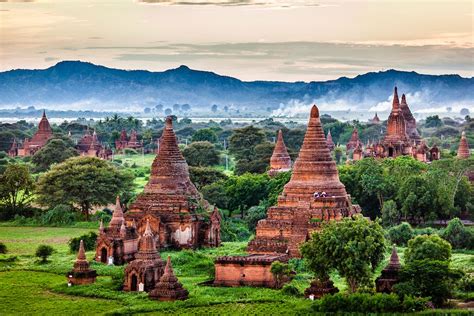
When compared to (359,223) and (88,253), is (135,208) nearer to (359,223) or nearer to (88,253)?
(88,253)

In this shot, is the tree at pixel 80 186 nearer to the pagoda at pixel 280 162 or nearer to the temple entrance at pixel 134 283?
the pagoda at pixel 280 162

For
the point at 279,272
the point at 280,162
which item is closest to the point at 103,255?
the point at 279,272

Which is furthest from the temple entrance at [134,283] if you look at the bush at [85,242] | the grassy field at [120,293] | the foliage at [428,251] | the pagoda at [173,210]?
the bush at [85,242]

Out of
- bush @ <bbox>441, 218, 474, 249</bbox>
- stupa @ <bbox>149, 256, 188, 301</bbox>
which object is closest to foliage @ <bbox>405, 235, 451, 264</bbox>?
stupa @ <bbox>149, 256, 188, 301</bbox>

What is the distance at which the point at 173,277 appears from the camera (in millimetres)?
37688

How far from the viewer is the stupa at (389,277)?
36625 millimetres

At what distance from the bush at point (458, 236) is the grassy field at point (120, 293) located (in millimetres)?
1903

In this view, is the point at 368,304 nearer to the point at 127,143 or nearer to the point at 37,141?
the point at 37,141

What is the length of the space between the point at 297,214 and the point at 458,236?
8911 mm

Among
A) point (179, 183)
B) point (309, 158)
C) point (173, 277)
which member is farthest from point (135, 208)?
point (173, 277)

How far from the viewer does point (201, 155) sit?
92.9 meters

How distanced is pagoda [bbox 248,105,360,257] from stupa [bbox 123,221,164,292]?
5.43 m

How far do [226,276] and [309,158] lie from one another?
8.58 metres

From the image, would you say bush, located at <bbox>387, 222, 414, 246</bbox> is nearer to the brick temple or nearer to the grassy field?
the grassy field
